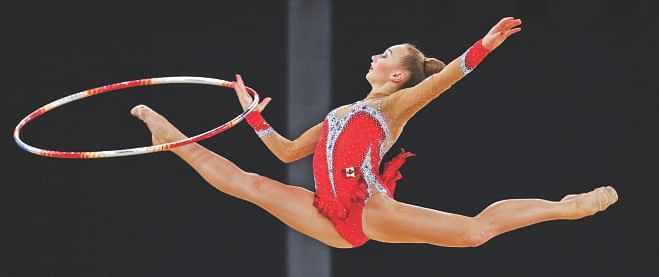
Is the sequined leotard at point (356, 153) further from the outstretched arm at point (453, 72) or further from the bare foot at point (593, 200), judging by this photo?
the bare foot at point (593, 200)

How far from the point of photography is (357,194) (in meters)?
3.12

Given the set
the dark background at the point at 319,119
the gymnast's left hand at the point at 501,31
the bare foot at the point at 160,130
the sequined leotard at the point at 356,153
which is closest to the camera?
the gymnast's left hand at the point at 501,31

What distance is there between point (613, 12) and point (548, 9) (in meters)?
0.24

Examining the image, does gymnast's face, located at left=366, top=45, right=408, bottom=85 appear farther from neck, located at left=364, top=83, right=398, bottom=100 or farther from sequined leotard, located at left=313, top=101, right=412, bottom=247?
sequined leotard, located at left=313, top=101, right=412, bottom=247

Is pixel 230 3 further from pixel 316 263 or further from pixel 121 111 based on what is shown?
pixel 316 263

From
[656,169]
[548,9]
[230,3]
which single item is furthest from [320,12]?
[656,169]

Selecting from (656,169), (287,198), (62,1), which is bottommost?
(287,198)

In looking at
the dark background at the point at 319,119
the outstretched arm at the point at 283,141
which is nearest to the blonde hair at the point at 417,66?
the outstretched arm at the point at 283,141

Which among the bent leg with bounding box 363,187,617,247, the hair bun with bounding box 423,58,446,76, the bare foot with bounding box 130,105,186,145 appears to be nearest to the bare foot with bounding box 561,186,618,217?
the bent leg with bounding box 363,187,617,247

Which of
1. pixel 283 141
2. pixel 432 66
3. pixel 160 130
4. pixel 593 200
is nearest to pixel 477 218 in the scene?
pixel 593 200

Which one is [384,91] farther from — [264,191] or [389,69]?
[264,191]

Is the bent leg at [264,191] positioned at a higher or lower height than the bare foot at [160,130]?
lower

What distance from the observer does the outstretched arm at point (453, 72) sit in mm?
2928

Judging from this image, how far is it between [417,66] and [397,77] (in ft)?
0.26
